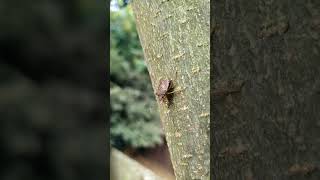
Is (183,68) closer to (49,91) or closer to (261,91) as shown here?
(261,91)

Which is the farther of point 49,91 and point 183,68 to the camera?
point 183,68

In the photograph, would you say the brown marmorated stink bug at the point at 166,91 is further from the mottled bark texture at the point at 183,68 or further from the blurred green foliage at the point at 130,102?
the blurred green foliage at the point at 130,102

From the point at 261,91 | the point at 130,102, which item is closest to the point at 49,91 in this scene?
the point at 261,91

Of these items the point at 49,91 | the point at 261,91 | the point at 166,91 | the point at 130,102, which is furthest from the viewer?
the point at 130,102

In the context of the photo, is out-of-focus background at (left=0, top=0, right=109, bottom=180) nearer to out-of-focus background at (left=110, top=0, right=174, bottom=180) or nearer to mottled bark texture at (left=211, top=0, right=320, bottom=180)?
mottled bark texture at (left=211, top=0, right=320, bottom=180)

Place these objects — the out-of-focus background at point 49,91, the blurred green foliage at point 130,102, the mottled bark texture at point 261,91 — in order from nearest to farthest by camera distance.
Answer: the out-of-focus background at point 49,91, the mottled bark texture at point 261,91, the blurred green foliage at point 130,102

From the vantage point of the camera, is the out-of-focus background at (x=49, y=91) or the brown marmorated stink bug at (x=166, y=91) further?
the brown marmorated stink bug at (x=166, y=91)

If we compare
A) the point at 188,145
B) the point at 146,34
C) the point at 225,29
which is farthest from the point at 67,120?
the point at 146,34

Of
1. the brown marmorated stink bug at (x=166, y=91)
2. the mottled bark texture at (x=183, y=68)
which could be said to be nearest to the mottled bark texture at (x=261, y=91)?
Answer: the mottled bark texture at (x=183, y=68)
